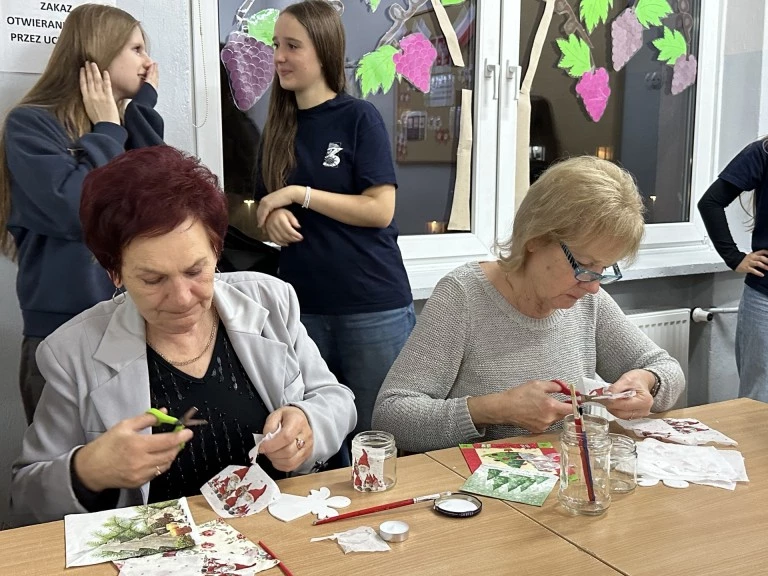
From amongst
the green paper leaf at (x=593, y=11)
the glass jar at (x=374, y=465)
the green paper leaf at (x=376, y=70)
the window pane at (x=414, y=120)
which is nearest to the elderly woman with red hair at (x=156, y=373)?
the glass jar at (x=374, y=465)

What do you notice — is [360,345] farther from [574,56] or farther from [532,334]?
[574,56]

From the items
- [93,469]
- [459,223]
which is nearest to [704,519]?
[93,469]

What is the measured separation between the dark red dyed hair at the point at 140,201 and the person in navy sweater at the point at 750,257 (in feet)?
7.01

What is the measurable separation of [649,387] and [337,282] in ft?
3.12

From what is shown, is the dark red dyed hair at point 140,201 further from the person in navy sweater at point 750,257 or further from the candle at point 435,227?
the person in navy sweater at point 750,257

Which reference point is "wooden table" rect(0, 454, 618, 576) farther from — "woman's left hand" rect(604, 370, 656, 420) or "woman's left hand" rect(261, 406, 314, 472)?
"woman's left hand" rect(604, 370, 656, 420)

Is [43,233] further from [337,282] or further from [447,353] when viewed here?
[447,353]

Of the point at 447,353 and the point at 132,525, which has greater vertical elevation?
the point at 447,353

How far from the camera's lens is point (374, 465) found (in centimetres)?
127

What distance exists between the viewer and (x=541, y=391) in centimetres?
153

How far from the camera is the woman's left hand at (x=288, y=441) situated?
1312 mm

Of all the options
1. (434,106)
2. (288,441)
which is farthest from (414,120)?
(288,441)

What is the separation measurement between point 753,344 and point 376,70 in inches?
67.5

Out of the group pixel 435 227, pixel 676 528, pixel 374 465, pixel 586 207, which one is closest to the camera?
pixel 676 528
